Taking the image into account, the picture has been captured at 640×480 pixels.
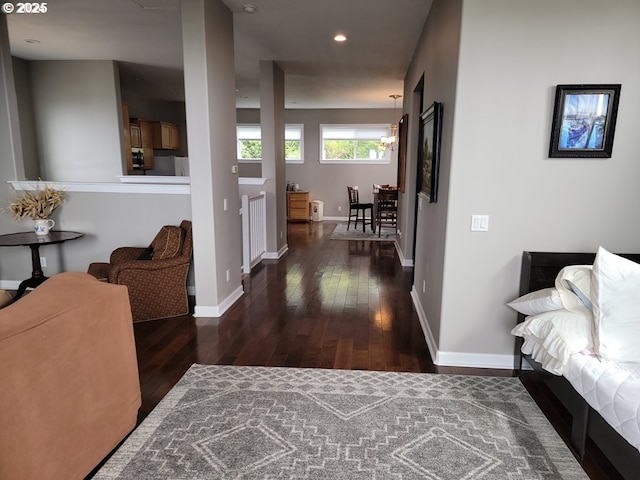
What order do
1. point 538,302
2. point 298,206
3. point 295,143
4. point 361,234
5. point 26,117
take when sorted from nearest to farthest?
1. point 538,302
2. point 26,117
3. point 361,234
4. point 298,206
5. point 295,143

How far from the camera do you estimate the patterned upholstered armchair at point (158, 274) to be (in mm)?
3576

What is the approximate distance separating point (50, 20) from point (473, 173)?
4.72 metres

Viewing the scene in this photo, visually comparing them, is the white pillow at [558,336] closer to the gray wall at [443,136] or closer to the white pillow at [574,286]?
the white pillow at [574,286]

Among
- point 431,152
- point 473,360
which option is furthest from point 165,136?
point 473,360

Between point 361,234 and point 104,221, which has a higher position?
point 104,221

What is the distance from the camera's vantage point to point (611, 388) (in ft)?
5.82

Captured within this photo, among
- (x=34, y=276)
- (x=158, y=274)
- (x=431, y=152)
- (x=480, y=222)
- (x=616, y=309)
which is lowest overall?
(x=34, y=276)

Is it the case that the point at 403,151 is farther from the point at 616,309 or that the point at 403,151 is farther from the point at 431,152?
the point at 616,309

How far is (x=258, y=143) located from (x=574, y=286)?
9567 millimetres

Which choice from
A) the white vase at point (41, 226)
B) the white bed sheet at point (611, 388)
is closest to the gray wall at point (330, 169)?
the white vase at point (41, 226)

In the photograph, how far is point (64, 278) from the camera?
1.90 metres

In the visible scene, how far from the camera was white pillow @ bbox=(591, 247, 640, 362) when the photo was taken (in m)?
1.94

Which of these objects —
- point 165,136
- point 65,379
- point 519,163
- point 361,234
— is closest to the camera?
point 65,379

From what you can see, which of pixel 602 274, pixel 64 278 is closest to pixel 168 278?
pixel 64 278
